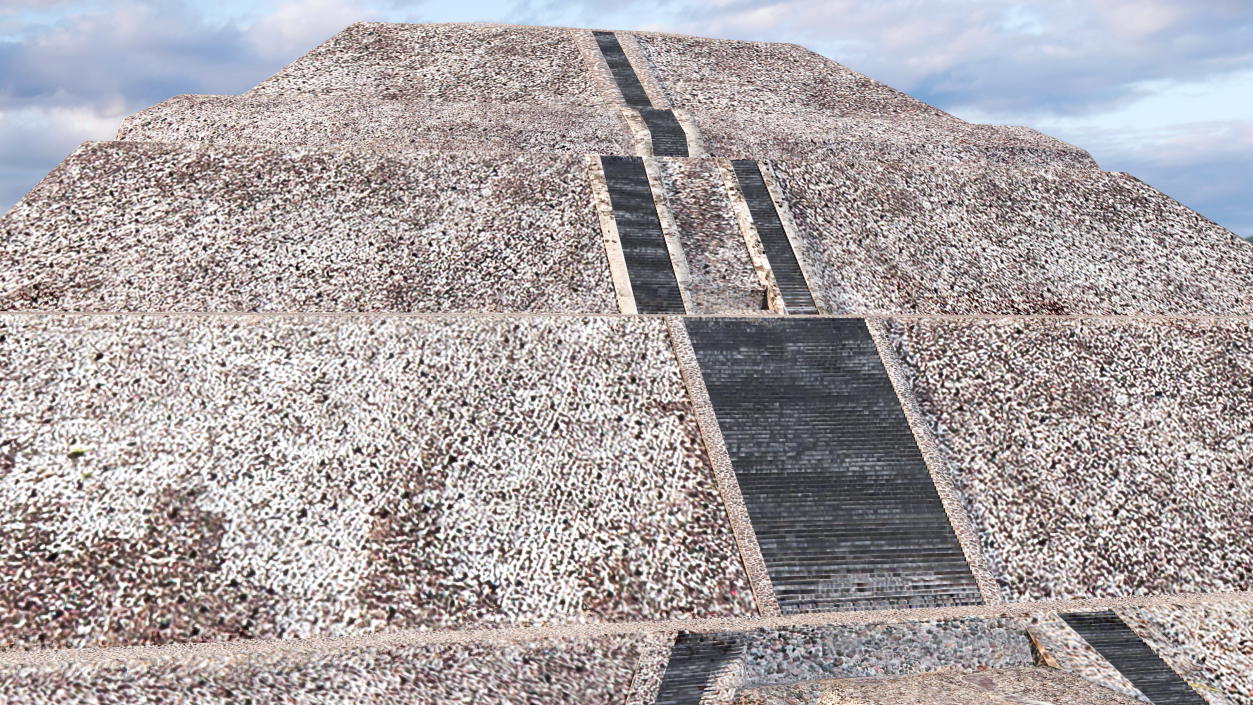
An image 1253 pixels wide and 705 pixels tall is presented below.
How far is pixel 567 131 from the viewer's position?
14852 millimetres

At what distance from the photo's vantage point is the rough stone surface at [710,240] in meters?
10.4

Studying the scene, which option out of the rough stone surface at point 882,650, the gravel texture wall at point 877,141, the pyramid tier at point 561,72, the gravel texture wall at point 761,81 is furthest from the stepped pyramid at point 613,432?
the pyramid tier at point 561,72

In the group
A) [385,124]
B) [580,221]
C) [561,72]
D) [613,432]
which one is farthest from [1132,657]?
[561,72]

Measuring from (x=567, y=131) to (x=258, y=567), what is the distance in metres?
9.99

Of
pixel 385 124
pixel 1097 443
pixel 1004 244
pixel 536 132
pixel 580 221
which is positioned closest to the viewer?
pixel 1097 443

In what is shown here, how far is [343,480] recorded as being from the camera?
7371 mm

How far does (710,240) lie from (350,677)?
7.30 meters

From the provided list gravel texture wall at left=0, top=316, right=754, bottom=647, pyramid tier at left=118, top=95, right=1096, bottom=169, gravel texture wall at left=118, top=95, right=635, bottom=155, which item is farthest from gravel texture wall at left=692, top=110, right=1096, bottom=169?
gravel texture wall at left=0, top=316, right=754, bottom=647

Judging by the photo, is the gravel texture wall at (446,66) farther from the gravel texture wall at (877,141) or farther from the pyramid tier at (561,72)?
the gravel texture wall at (877,141)

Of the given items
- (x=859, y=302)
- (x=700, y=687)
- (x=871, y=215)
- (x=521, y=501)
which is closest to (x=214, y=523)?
(x=521, y=501)

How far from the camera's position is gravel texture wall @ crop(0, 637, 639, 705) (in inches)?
224

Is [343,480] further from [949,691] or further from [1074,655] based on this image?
[1074,655]

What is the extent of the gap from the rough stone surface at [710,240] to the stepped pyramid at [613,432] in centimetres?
7

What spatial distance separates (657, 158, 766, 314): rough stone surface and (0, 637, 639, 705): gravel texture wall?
4.91 m
